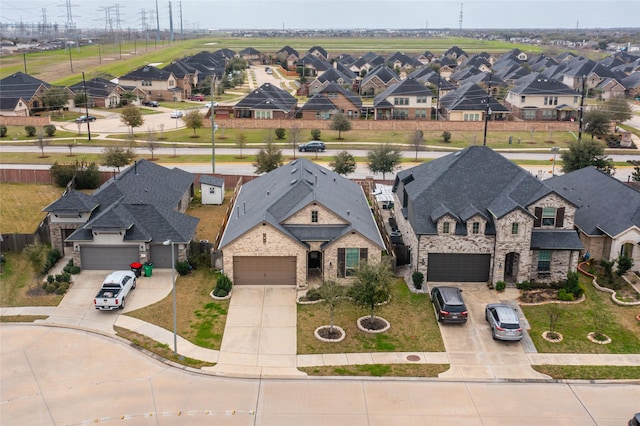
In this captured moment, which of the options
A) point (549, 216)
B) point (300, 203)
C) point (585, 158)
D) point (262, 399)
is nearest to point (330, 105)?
point (585, 158)

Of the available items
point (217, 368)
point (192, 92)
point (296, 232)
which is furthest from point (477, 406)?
point (192, 92)

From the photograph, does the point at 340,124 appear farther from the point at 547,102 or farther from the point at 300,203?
the point at 300,203

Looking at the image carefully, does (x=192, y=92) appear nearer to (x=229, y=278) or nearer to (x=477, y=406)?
(x=229, y=278)

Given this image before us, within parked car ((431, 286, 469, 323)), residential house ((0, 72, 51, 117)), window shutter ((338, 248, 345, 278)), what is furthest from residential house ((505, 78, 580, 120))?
residential house ((0, 72, 51, 117))

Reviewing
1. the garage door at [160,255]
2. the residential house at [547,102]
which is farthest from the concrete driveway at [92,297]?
the residential house at [547,102]

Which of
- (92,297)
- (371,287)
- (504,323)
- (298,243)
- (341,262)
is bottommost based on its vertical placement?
(92,297)

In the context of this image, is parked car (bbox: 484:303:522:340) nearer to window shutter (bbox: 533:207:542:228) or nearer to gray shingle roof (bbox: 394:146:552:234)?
gray shingle roof (bbox: 394:146:552:234)

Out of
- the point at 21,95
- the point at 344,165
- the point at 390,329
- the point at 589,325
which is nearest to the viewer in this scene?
the point at 390,329
